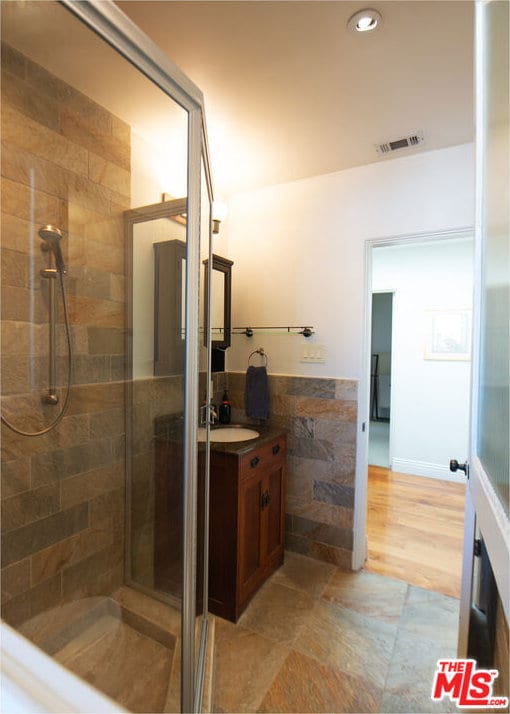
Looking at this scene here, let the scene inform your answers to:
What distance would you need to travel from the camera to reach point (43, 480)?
1.41 metres

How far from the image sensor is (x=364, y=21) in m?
1.19

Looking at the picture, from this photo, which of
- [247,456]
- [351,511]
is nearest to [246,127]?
[247,456]

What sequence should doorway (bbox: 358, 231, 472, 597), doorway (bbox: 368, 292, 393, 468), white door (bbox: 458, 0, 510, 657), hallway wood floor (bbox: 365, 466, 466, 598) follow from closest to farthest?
white door (bbox: 458, 0, 510, 657)
hallway wood floor (bbox: 365, 466, 466, 598)
doorway (bbox: 358, 231, 472, 597)
doorway (bbox: 368, 292, 393, 468)

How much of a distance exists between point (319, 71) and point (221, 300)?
1.28m

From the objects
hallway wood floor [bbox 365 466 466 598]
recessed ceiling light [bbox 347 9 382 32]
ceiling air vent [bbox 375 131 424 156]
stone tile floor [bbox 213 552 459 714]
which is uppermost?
ceiling air vent [bbox 375 131 424 156]

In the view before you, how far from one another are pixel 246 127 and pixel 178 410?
1573 millimetres

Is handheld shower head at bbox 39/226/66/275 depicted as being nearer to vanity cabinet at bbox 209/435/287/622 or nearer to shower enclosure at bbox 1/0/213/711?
shower enclosure at bbox 1/0/213/711

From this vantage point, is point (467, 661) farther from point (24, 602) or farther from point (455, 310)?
point (455, 310)

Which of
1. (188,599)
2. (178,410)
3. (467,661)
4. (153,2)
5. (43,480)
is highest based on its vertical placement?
(153,2)

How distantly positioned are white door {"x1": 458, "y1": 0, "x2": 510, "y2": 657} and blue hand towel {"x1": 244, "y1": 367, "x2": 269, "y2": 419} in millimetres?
1414

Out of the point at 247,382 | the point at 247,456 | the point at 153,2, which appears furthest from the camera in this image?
the point at 247,382

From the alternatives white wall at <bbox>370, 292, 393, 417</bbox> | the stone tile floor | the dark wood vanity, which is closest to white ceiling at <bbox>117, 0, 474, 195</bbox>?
the dark wood vanity

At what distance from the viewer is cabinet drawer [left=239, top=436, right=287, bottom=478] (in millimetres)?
1759

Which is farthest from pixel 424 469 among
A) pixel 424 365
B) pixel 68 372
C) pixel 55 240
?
pixel 55 240
